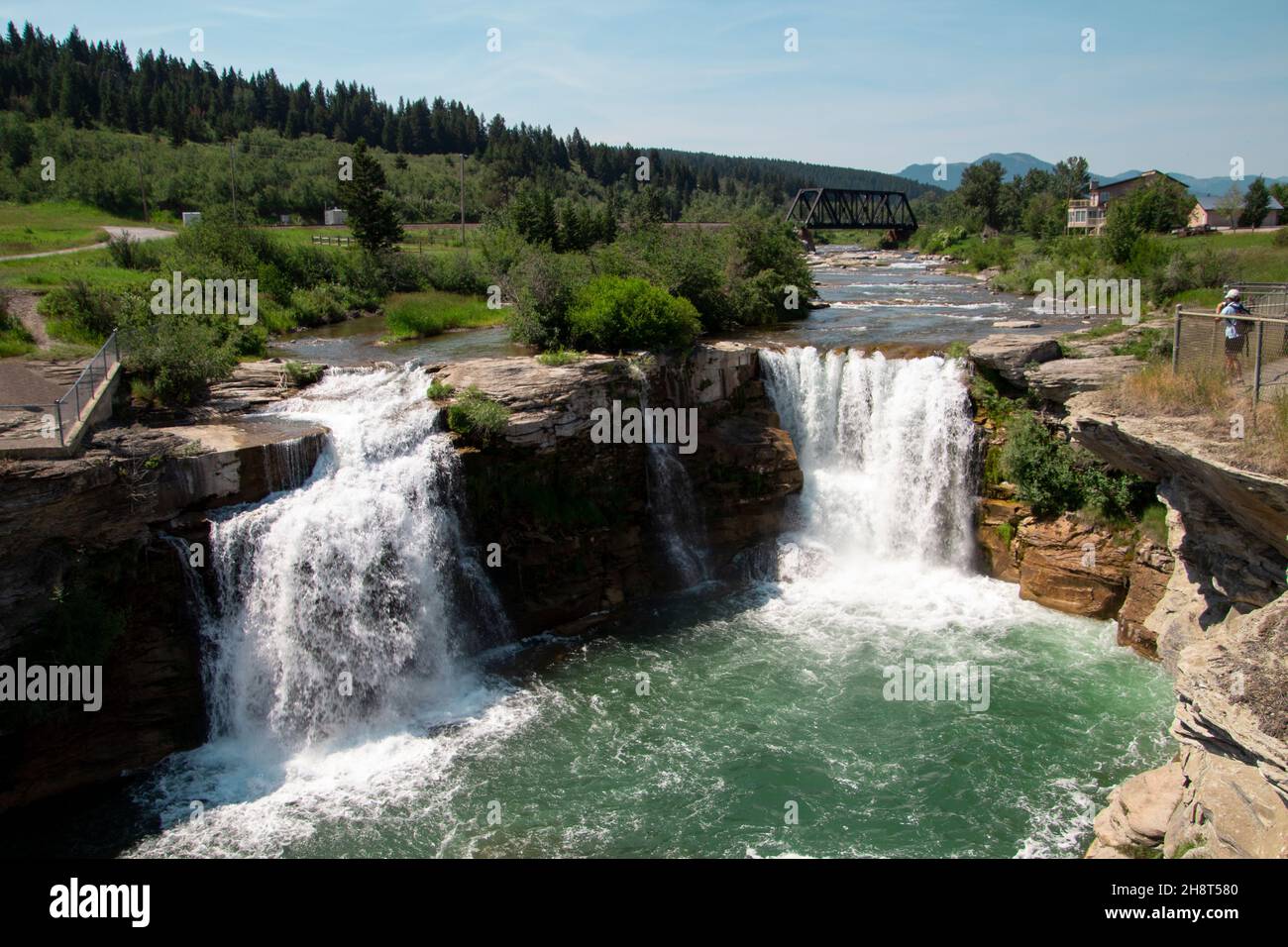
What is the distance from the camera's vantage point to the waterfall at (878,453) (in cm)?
2169

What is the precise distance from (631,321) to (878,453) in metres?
7.12

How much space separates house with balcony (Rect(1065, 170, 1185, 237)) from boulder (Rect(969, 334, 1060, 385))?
54153 millimetres

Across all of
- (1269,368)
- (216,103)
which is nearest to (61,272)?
(1269,368)

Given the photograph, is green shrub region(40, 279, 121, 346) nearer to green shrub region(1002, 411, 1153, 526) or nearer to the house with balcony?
green shrub region(1002, 411, 1153, 526)

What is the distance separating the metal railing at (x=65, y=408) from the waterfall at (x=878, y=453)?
1513 centimetres

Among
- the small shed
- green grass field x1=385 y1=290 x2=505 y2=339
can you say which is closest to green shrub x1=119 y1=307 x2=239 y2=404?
green grass field x1=385 y1=290 x2=505 y2=339

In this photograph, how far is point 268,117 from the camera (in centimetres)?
10556

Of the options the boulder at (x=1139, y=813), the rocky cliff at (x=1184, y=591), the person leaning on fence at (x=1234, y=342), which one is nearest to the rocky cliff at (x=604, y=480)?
the rocky cliff at (x=1184, y=591)

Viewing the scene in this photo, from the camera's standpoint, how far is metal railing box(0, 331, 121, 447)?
14625mm

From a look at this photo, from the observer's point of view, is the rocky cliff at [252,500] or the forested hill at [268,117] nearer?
the rocky cliff at [252,500]

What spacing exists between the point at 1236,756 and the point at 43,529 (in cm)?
1654

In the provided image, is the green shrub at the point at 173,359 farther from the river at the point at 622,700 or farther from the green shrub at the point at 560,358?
the green shrub at the point at 560,358
